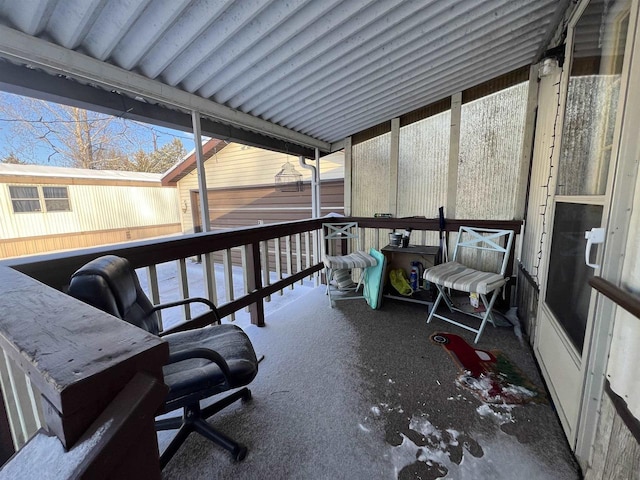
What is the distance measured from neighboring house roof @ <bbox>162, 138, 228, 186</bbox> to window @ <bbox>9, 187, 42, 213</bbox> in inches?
97.6

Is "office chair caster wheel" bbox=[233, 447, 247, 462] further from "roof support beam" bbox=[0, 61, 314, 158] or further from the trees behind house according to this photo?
the trees behind house

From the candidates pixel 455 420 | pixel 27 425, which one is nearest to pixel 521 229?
pixel 455 420

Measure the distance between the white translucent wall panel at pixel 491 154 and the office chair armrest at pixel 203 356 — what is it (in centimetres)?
306

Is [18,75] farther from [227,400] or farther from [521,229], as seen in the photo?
[521,229]

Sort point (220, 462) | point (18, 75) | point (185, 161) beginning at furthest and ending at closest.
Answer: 1. point (185, 161)
2. point (18, 75)
3. point (220, 462)

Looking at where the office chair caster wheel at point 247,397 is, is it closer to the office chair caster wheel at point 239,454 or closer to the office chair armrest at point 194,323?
the office chair caster wheel at point 239,454

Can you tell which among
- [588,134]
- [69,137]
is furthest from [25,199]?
[588,134]

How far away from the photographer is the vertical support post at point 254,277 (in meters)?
2.72

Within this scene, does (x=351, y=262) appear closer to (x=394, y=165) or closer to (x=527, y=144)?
(x=394, y=165)

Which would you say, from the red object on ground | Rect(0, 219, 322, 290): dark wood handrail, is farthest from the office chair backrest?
the red object on ground

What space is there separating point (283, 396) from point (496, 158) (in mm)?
3118

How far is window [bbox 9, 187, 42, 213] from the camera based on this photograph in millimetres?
3205

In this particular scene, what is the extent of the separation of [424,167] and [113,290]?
3.38 metres

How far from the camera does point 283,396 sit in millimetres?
1775
